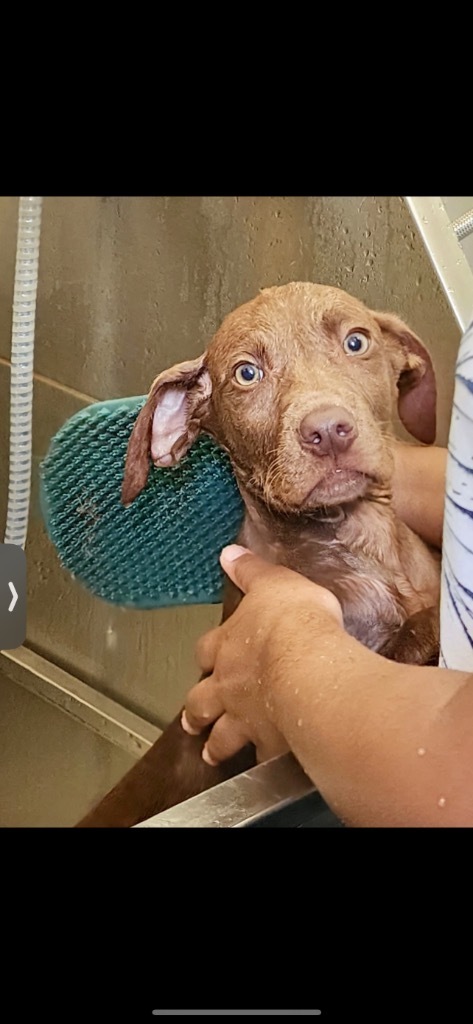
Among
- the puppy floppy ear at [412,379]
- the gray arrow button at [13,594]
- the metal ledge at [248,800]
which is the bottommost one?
the metal ledge at [248,800]

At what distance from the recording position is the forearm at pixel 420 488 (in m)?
0.55

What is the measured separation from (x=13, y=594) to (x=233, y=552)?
13cm

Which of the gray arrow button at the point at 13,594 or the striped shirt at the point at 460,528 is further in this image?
the gray arrow button at the point at 13,594

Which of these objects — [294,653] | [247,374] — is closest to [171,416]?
[247,374]

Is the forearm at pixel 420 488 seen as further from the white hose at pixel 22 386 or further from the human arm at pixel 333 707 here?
the white hose at pixel 22 386

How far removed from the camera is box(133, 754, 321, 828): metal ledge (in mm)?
540

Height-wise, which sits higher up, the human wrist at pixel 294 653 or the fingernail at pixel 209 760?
the human wrist at pixel 294 653

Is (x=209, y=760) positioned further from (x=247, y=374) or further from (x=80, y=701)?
(x=247, y=374)

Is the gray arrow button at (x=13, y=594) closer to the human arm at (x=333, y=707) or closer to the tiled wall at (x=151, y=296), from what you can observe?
the tiled wall at (x=151, y=296)

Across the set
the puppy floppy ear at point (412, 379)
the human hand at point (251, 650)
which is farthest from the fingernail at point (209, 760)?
the puppy floppy ear at point (412, 379)

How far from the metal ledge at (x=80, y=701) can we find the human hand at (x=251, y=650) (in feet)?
0.10

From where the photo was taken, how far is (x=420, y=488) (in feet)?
1.84
